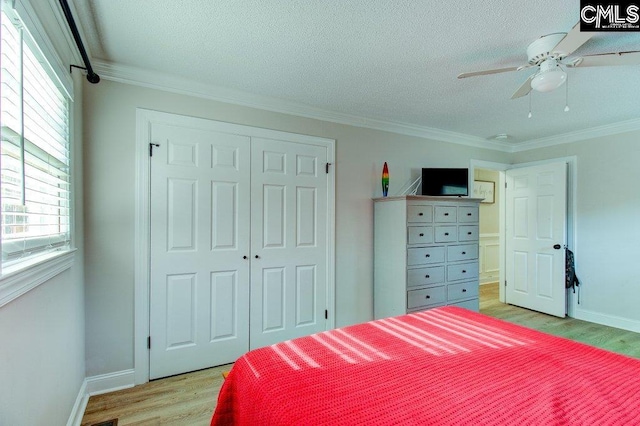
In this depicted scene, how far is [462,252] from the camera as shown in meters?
3.37

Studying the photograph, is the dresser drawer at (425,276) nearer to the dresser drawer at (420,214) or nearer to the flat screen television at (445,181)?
the dresser drawer at (420,214)

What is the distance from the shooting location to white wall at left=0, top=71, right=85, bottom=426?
3.36ft

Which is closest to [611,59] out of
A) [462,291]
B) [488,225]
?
[462,291]

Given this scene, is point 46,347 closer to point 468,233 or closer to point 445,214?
point 445,214

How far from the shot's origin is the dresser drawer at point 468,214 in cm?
337

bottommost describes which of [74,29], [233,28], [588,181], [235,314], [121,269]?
[235,314]

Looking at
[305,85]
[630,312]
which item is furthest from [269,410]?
[630,312]

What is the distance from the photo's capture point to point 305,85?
8.39 ft

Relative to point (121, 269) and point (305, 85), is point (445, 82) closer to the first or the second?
point (305, 85)

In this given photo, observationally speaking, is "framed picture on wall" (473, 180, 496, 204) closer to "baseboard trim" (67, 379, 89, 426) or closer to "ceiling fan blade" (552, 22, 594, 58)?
"ceiling fan blade" (552, 22, 594, 58)

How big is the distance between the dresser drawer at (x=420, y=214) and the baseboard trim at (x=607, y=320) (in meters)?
2.42

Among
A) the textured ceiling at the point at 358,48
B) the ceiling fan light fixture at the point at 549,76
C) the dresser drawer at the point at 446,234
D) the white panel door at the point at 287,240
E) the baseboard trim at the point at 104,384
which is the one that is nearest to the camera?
the textured ceiling at the point at 358,48

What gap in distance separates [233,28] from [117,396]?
2.53 meters
